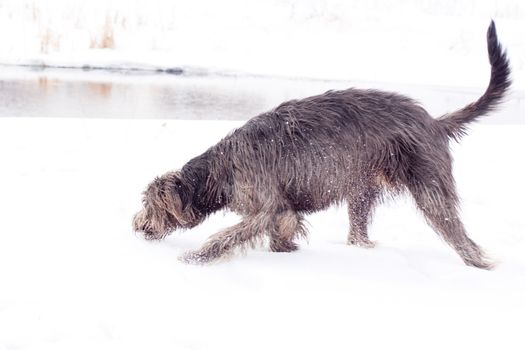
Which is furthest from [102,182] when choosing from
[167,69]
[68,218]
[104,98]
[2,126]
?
[167,69]

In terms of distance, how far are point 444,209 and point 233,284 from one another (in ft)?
4.49

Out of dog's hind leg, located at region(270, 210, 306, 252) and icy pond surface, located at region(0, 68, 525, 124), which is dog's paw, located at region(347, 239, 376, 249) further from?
icy pond surface, located at region(0, 68, 525, 124)

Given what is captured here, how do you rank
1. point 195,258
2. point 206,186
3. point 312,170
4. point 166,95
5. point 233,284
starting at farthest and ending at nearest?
point 166,95, point 206,186, point 312,170, point 195,258, point 233,284

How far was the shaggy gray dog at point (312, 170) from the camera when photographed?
12.0 feet

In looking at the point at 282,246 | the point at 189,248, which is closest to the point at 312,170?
the point at 282,246

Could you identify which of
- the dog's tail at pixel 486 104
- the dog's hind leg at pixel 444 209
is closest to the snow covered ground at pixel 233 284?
the dog's hind leg at pixel 444 209

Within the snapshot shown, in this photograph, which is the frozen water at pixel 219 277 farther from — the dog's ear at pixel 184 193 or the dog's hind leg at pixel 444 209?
the dog's ear at pixel 184 193

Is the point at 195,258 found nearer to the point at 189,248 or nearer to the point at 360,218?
the point at 189,248

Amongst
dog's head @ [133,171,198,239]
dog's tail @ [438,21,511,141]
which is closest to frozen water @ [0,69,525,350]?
dog's head @ [133,171,198,239]

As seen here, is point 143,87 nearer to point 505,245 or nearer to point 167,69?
point 167,69

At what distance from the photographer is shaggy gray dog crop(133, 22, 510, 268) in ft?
12.0

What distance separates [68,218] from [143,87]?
7965 millimetres

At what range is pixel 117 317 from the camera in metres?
2.69

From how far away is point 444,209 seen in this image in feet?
12.2
